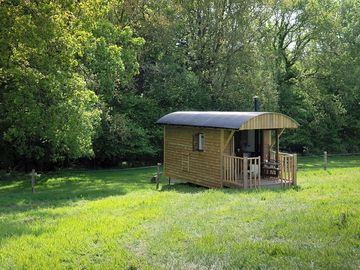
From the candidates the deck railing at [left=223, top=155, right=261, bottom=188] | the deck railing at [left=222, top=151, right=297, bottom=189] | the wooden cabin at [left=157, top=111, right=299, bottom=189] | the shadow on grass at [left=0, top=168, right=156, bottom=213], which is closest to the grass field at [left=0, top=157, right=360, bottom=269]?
the shadow on grass at [left=0, top=168, right=156, bottom=213]

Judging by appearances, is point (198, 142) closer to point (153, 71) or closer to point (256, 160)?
point (256, 160)

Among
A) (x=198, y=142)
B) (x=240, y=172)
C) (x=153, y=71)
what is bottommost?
(x=240, y=172)

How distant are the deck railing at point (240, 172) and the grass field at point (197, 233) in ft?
7.11

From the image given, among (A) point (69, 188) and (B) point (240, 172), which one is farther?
(A) point (69, 188)

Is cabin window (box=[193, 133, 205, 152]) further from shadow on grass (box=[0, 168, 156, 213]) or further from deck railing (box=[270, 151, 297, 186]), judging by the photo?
deck railing (box=[270, 151, 297, 186])

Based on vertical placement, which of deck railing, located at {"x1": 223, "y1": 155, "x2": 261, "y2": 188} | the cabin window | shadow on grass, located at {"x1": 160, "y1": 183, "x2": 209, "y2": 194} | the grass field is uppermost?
the cabin window

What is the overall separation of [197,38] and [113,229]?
24.1 meters

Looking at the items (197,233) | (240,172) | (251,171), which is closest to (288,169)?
(251,171)

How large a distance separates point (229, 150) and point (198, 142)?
1342 mm

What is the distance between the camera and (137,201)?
11.8 m

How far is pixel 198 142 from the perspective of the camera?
1652cm

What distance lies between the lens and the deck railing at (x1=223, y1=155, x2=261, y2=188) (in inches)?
577

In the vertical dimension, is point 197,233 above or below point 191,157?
below

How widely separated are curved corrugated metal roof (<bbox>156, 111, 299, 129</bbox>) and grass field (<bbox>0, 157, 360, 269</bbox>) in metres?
2.89
